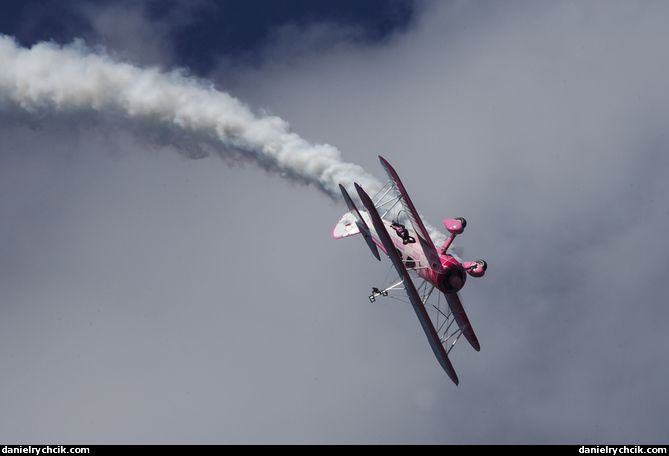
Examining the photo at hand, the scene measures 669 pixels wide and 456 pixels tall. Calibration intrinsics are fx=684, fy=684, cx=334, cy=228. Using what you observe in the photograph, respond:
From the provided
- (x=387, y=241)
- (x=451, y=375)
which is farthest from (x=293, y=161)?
(x=451, y=375)

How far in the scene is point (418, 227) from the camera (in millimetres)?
45969

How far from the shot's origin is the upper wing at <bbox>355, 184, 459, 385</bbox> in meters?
42.8

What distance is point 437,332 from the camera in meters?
48.4

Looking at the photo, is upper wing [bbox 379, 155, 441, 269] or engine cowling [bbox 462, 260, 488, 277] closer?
upper wing [bbox 379, 155, 441, 269]

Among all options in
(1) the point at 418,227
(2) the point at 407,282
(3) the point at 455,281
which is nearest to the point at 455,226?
(1) the point at 418,227

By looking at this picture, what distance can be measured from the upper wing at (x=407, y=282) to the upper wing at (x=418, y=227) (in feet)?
7.23

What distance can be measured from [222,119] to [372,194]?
14.3 meters

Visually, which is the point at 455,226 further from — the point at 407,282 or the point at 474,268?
the point at 407,282

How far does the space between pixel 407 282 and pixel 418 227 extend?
386 centimetres

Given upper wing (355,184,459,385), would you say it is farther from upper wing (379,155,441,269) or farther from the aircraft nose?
the aircraft nose

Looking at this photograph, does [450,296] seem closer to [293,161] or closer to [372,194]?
[372,194]

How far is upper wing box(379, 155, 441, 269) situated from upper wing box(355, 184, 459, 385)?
220cm

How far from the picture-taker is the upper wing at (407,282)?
4284 cm
